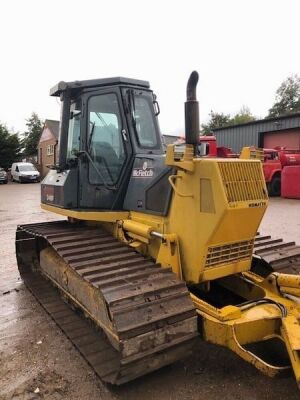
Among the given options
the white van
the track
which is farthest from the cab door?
the white van

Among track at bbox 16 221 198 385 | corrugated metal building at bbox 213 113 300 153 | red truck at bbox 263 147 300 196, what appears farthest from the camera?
corrugated metal building at bbox 213 113 300 153

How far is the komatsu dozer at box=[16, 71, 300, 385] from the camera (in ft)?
10.5

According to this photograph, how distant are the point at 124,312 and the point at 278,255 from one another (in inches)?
90.0

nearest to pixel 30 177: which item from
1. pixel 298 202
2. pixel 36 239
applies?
pixel 298 202

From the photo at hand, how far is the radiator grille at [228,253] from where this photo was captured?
12.1ft

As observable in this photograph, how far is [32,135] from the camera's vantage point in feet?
164

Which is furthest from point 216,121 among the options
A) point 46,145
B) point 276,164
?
point 276,164

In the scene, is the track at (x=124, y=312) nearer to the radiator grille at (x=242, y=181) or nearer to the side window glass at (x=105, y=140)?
the side window glass at (x=105, y=140)

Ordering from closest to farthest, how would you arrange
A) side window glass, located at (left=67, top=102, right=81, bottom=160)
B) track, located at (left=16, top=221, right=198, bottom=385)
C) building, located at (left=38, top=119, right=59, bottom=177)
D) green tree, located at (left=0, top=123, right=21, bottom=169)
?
track, located at (left=16, top=221, right=198, bottom=385), side window glass, located at (left=67, top=102, right=81, bottom=160), building, located at (left=38, top=119, right=59, bottom=177), green tree, located at (left=0, top=123, right=21, bottom=169)

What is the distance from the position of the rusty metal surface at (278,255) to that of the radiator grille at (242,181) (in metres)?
Answer: 1.03

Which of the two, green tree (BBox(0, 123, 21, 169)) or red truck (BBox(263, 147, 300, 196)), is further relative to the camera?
green tree (BBox(0, 123, 21, 169))

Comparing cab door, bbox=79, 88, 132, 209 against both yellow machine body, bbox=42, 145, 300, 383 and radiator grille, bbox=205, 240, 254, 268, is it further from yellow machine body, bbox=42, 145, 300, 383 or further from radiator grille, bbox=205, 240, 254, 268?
radiator grille, bbox=205, 240, 254, 268

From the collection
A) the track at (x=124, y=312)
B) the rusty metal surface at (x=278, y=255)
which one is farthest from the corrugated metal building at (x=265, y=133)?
the track at (x=124, y=312)

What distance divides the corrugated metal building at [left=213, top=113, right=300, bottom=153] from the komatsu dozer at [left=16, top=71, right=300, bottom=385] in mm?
19302
